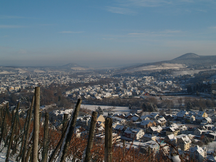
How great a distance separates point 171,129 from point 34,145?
922cm

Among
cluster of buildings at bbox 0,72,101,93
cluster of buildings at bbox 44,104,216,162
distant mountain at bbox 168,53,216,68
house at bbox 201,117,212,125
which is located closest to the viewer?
cluster of buildings at bbox 44,104,216,162

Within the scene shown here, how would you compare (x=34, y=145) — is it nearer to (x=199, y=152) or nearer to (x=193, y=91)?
(x=199, y=152)

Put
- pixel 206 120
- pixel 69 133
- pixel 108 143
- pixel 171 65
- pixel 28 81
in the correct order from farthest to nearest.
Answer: pixel 171 65 < pixel 28 81 < pixel 206 120 < pixel 69 133 < pixel 108 143

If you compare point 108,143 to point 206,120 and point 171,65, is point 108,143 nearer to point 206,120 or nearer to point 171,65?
point 206,120

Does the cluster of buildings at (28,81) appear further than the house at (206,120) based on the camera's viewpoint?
Yes

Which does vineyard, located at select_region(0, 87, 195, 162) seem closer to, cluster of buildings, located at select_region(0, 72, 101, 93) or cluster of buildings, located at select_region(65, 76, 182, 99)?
cluster of buildings, located at select_region(65, 76, 182, 99)

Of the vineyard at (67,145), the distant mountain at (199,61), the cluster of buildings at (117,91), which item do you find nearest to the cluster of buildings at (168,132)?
the vineyard at (67,145)

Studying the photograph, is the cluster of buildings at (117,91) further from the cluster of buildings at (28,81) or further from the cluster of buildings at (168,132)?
the cluster of buildings at (168,132)

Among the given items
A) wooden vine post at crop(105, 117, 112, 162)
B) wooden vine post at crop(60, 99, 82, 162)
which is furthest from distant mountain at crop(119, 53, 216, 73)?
wooden vine post at crop(105, 117, 112, 162)

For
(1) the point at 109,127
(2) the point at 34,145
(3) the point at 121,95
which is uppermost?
(1) the point at 109,127

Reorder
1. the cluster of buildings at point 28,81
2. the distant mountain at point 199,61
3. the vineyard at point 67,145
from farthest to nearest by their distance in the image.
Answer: the distant mountain at point 199,61, the cluster of buildings at point 28,81, the vineyard at point 67,145

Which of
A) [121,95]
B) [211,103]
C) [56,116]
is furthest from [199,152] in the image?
[121,95]

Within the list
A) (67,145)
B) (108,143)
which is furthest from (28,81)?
(108,143)

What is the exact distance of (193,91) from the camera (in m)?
23.0
